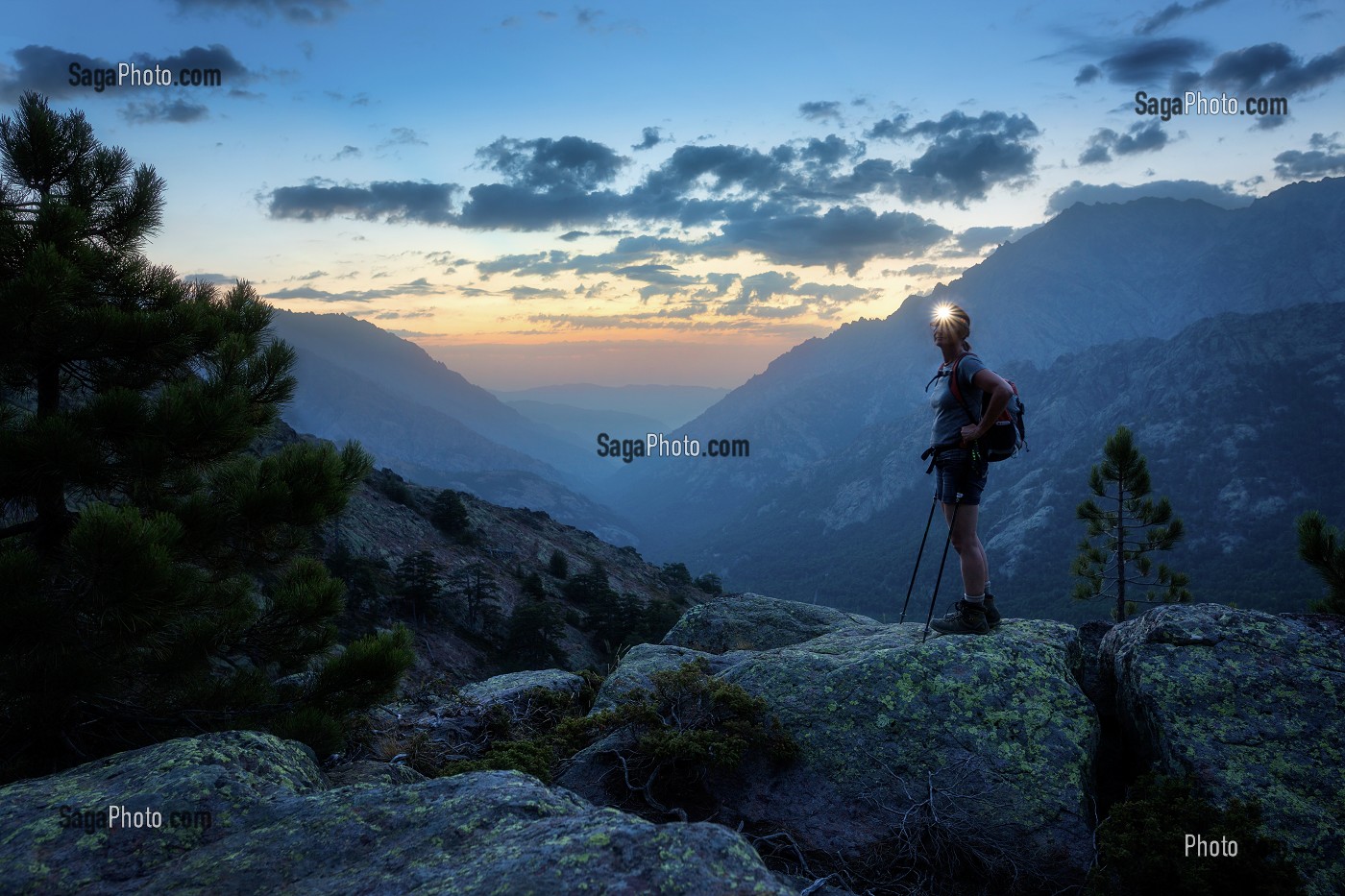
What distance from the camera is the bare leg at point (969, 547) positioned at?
808 centimetres

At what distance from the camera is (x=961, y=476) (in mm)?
8062

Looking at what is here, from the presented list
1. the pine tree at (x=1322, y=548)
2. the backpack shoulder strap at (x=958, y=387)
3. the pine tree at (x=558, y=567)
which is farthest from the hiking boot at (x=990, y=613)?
the pine tree at (x=558, y=567)

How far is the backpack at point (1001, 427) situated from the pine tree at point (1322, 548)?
7.13 m

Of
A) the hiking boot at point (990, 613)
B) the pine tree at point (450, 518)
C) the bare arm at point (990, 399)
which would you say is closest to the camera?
the bare arm at point (990, 399)

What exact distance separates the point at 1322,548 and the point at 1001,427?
8118 mm

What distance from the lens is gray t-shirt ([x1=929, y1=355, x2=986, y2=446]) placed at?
316 inches

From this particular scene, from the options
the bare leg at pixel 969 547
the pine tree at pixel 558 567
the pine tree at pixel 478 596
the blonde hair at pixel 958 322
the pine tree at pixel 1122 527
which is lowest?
the pine tree at pixel 558 567

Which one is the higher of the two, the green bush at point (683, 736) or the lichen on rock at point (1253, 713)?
the lichen on rock at point (1253, 713)

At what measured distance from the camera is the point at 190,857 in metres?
4.30

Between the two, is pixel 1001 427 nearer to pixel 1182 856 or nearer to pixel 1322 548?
pixel 1182 856

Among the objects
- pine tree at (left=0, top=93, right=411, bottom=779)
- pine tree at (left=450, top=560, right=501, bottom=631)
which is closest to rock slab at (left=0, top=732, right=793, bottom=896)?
pine tree at (left=0, top=93, right=411, bottom=779)

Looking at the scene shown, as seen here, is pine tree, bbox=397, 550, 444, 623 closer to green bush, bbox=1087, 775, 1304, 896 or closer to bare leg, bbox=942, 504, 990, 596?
bare leg, bbox=942, 504, 990, 596

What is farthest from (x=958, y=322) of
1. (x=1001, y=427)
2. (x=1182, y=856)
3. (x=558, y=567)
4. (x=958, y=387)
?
(x=558, y=567)

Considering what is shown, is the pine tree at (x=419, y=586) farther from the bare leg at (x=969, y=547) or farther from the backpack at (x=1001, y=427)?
the backpack at (x=1001, y=427)
